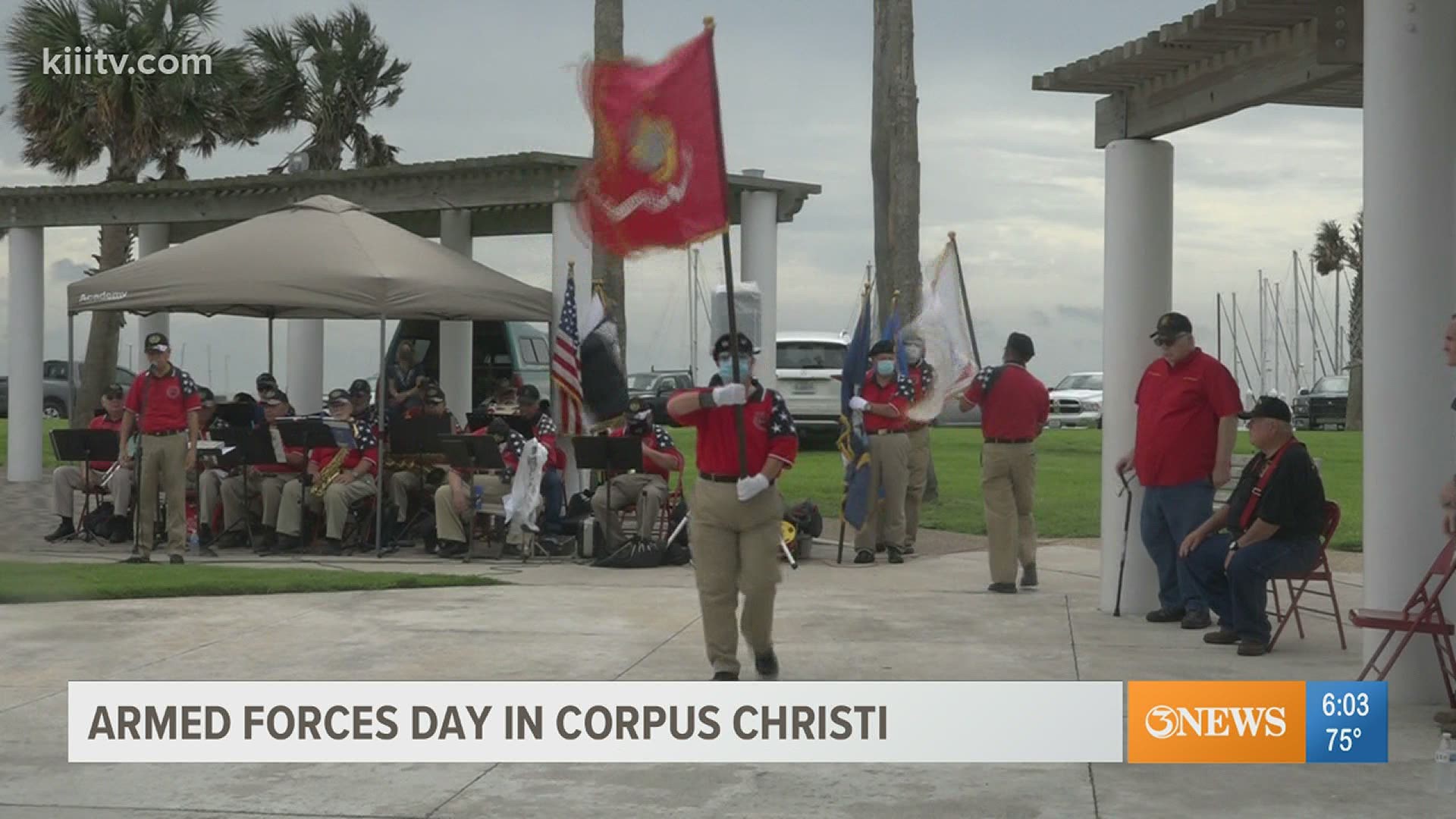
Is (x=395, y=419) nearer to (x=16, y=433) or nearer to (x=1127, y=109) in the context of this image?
(x=1127, y=109)

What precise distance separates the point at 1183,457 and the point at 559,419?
26.1 feet

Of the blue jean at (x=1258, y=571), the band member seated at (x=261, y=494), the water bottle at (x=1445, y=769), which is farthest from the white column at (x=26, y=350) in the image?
the water bottle at (x=1445, y=769)

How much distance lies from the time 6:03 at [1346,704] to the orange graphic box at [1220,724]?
109 mm

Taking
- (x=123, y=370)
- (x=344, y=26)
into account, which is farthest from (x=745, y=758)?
(x=123, y=370)

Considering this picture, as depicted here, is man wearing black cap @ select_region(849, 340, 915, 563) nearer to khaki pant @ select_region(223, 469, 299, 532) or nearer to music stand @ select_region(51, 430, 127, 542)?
khaki pant @ select_region(223, 469, 299, 532)

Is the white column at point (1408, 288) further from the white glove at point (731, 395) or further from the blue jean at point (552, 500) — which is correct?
the blue jean at point (552, 500)

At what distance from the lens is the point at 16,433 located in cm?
2494

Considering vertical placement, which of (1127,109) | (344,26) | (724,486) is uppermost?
(344,26)

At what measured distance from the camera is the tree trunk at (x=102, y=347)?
104 feet

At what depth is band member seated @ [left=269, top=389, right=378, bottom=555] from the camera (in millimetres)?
16750

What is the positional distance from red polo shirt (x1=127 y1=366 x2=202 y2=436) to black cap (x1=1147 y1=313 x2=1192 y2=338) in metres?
8.11

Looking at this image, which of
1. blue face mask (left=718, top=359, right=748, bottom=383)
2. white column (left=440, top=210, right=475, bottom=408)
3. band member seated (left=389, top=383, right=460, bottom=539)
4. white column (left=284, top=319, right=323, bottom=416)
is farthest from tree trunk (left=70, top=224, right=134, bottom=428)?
blue face mask (left=718, top=359, right=748, bottom=383)

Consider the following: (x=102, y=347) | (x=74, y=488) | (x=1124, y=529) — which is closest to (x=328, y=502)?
(x=74, y=488)

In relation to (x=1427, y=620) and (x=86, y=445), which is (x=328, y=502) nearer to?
(x=86, y=445)
